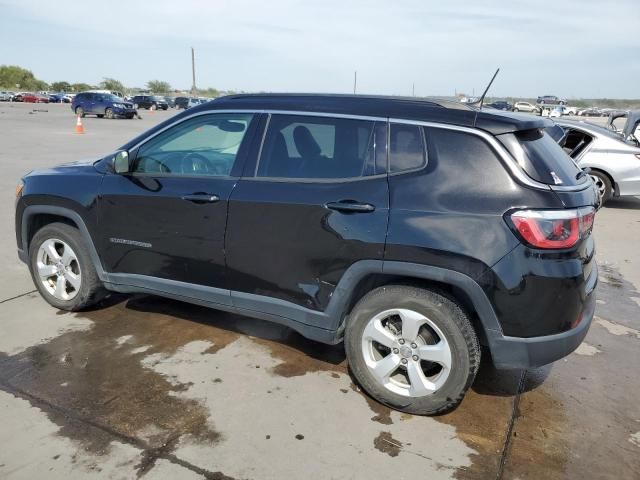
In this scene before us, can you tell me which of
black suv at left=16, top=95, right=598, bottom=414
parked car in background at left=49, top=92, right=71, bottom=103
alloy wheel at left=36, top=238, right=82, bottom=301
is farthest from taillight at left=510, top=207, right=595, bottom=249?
parked car in background at left=49, top=92, right=71, bottom=103

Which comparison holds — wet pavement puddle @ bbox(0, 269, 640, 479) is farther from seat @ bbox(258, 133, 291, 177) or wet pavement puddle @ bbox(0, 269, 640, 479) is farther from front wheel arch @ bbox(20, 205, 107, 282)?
seat @ bbox(258, 133, 291, 177)

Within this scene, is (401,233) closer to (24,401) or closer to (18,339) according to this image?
(24,401)

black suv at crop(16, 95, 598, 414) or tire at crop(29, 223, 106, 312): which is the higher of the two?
black suv at crop(16, 95, 598, 414)

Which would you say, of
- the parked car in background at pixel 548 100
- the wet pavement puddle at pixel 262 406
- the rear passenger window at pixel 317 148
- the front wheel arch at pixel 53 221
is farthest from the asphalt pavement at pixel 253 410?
the parked car in background at pixel 548 100

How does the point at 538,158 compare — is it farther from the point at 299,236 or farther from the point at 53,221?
the point at 53,221

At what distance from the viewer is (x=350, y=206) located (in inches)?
122

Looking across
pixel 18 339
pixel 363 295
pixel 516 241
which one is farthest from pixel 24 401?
pixel 516 241

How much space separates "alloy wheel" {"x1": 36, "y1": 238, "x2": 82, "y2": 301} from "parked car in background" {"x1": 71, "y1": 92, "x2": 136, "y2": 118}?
32.3 meters

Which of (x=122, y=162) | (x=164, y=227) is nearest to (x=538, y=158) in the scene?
(x=164, y=227)

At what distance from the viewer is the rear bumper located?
9.45 feet

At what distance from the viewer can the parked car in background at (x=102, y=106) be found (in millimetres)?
33906

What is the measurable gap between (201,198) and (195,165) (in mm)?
455

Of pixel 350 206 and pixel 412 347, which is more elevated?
pixel 350 206

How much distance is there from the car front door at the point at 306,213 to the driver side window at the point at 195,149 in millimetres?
267
